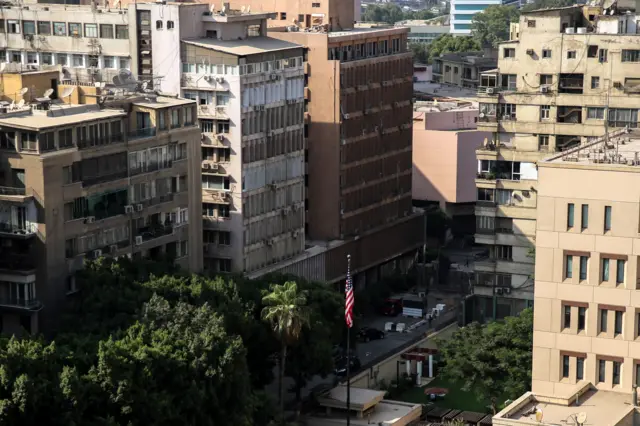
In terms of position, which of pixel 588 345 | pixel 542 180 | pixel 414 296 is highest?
pixel 542 180

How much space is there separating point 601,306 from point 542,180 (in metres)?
8.65

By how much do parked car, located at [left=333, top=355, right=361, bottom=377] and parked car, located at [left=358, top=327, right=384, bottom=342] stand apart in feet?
36.0

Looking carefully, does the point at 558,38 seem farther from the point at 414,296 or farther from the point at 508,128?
the point at 414,296

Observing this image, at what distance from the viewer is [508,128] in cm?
16612

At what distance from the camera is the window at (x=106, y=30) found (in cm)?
16975

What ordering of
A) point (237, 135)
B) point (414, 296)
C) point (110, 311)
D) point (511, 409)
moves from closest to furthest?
point (511, 409)
point (110, 311)
point (237, 135)
point (414, 296)

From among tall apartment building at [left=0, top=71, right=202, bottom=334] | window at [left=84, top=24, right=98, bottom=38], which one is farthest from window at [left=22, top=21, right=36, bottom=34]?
tall apartment building at [left=0, top=71, right=202, bottom=334]

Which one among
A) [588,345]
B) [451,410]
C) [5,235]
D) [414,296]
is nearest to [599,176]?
[588,345]

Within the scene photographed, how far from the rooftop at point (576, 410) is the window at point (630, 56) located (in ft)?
180

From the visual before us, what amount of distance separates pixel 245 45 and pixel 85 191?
100 ft

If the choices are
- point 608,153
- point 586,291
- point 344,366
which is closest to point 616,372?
point 586,291

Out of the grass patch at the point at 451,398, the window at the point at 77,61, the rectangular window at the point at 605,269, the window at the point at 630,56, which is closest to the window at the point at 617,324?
the rectangular window at the point at 605,269

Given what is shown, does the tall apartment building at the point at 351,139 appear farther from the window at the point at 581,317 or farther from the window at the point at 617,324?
the window at the point at 617,324

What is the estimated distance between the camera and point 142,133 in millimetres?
146250
